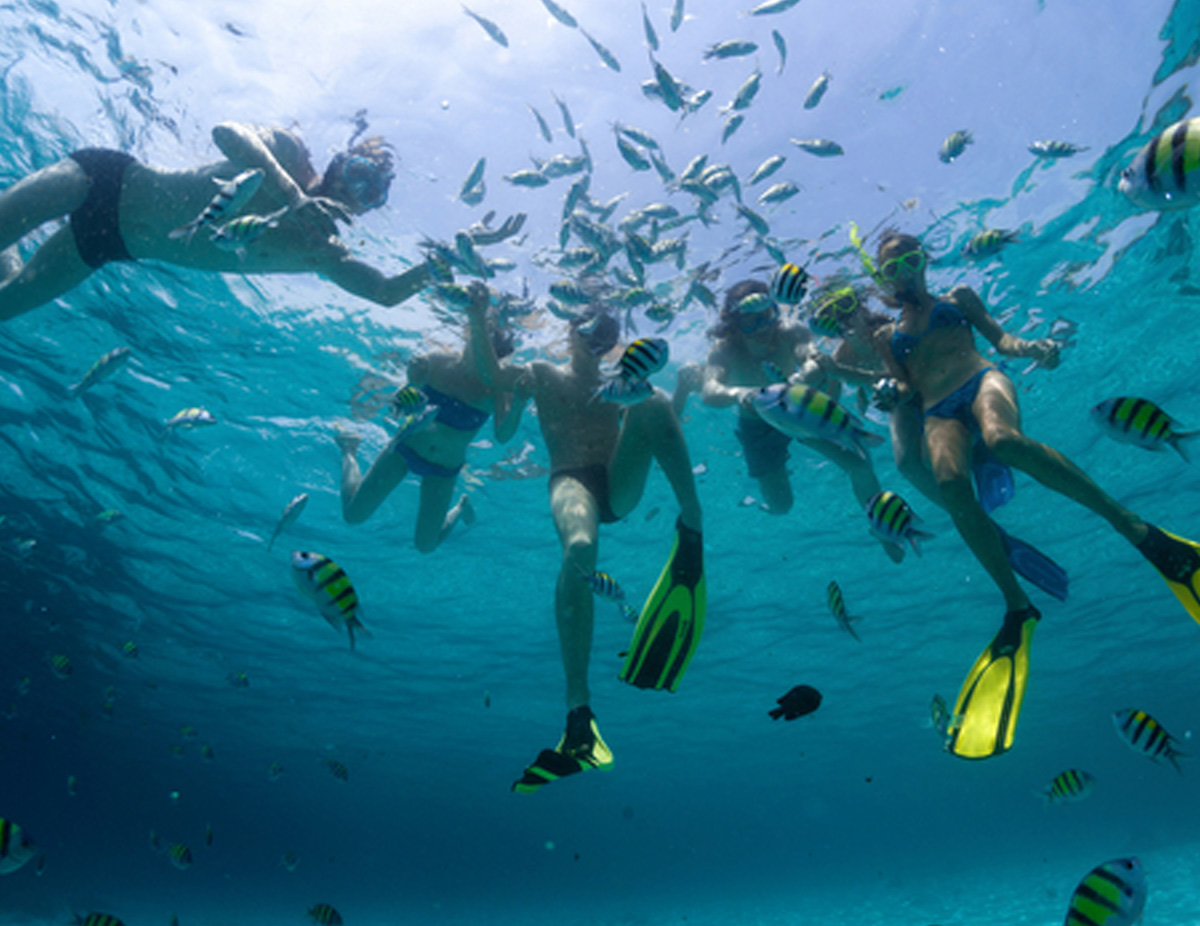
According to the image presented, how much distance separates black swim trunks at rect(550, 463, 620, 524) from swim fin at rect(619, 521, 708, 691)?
3.69 ft

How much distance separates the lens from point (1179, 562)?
3814mm

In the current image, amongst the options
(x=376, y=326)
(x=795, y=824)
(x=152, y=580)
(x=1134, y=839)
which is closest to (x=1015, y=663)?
(x=376, y=326)

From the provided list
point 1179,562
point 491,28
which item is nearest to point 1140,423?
point 1179,562

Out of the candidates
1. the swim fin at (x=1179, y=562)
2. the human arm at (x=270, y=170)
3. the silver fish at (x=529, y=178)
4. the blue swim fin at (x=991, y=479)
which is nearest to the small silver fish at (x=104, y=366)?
the human arm at (x=270, y=170)

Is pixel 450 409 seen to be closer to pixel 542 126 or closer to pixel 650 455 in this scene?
pixel 650 455

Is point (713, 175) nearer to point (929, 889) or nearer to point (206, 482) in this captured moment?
point (206, 482)

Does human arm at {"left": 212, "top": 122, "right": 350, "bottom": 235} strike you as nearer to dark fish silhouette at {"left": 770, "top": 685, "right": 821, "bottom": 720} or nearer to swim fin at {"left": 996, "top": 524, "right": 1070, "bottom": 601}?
dark fish silhouette at {"left": 770, "top": 685, "right": 821, "bottom": 720}

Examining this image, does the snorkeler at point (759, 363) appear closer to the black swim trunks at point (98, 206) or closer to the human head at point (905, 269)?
the human head at point (905, 269)

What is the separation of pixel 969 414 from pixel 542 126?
6.70m

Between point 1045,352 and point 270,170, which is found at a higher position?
point 270,170

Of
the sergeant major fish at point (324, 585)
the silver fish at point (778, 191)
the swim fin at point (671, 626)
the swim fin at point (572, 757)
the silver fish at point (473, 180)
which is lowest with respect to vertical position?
the swim fin at point (572, 757)

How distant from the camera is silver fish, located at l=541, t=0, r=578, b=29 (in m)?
7.10

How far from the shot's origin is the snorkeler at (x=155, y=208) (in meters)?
5.74

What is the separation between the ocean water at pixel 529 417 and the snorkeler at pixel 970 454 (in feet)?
12.7
